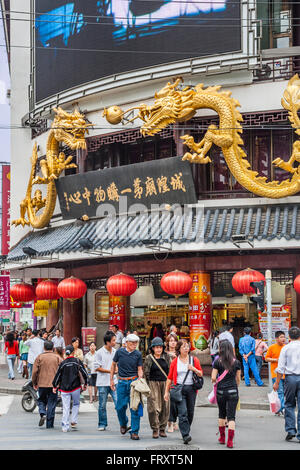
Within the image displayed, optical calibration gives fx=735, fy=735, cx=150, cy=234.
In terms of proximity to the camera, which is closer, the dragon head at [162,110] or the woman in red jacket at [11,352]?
the dragon head at [162,110]

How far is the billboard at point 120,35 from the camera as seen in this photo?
2331 centimetres

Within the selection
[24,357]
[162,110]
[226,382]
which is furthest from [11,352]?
[226,382]

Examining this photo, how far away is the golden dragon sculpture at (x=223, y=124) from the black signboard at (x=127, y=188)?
0.88m

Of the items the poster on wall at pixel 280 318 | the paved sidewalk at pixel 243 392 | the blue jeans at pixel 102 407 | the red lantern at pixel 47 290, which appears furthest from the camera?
the red lantern at pixel 47 290

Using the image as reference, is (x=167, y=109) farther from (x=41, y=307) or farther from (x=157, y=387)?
(x=41, y=307)

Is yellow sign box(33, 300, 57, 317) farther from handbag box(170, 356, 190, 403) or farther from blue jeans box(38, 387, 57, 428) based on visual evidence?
handbag box(170, 356, 190, 403)

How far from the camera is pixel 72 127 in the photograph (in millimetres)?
25359

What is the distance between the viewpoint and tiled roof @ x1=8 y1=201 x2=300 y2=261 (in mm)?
21562

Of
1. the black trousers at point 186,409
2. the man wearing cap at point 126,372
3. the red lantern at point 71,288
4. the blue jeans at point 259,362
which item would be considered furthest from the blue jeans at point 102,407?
the red lantern at point 71,288

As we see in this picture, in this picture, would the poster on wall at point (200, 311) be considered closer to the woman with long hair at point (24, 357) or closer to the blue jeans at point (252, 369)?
the blue jeans at point (252, 369)

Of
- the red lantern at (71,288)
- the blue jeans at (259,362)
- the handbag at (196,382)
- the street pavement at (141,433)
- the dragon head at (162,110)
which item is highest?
the dragon head at (162,110)

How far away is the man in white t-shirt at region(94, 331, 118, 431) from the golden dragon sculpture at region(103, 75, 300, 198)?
31.7 feet

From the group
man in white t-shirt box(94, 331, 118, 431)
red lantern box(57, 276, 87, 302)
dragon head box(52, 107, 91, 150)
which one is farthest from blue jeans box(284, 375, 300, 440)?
dragon head box(52, 107, 91, 150)

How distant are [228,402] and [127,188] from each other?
13.6 metres
